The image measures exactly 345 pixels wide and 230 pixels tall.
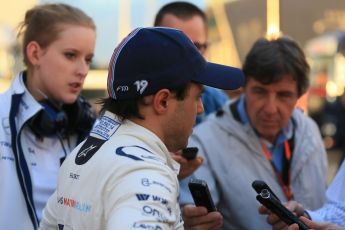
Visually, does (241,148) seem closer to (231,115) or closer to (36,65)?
(231,115)

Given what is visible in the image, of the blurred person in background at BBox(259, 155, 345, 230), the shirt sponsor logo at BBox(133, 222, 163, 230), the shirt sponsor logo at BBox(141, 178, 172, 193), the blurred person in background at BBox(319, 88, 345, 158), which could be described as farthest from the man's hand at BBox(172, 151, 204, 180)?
the blurred person in background at BBox(319, 88, 345, 158)

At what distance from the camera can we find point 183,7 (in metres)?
3.90

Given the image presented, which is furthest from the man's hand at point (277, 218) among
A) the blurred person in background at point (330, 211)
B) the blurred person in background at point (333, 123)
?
the blurred person in background at point (333, 123)

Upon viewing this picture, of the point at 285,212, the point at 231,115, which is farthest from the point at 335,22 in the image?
the point at 285,212

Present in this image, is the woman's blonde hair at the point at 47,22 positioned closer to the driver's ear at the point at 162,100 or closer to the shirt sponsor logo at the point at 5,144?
the shirt sponsor logo at the point at 5,144

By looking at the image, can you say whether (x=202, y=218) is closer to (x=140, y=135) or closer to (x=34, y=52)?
(x=140, y=135)

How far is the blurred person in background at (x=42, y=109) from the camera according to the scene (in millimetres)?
2570

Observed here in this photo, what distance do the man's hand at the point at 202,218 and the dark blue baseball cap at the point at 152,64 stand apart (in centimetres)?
57

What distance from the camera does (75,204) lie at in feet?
5.57

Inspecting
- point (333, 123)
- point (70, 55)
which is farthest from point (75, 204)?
point (333, 123)

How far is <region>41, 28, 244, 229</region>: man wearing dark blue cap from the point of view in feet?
5.14

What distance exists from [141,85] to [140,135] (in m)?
0.15

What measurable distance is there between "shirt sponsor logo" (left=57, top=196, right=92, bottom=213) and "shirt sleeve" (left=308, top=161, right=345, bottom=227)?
1.21 metres

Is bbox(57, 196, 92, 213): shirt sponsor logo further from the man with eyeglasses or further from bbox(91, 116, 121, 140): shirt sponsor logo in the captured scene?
the man with eyeglasses
